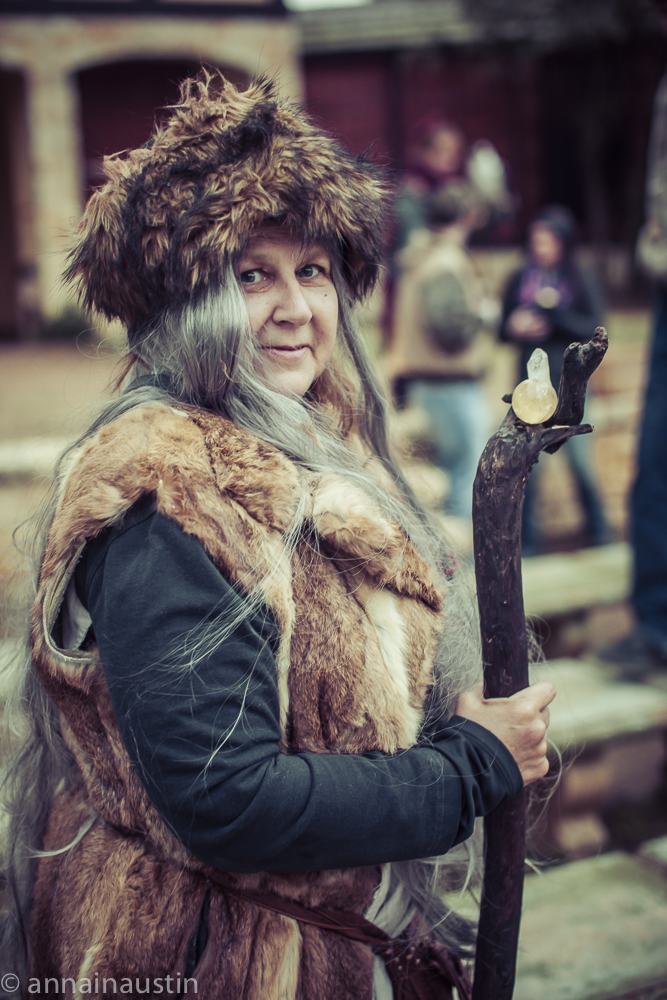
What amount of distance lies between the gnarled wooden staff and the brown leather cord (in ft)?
0.20

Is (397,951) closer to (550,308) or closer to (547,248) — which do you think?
(550,308)

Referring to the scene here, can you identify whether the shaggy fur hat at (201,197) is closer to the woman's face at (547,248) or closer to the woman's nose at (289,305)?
the woman's nose at (289,305)

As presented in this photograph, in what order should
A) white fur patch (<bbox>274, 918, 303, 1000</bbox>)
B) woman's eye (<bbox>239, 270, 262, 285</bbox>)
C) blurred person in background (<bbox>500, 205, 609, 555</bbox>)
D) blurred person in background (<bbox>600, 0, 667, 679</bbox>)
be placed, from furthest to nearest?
blurred person in background (<bbox>500, 205, 609, 555</bbox>) → blurred person in background (<bbox>600, 0, 667, 679</bbox>) → woman's eye (<bbox>239, 270, 262, 285</bbox>) → white fur patch (<bbox>274, 918, 303, 1000</bbox>)

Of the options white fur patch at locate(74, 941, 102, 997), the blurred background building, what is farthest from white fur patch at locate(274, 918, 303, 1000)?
the blurred background building

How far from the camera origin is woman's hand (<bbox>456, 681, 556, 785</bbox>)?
126cm

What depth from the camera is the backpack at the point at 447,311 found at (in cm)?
423

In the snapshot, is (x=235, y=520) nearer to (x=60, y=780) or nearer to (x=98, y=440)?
(x=98, y=440)

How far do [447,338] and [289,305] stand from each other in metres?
3.10

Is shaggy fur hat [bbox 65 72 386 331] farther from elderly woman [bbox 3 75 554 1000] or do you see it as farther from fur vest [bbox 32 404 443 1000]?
fur vest [bbox 32 404 443 1000]

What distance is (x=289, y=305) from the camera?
1.30 meters

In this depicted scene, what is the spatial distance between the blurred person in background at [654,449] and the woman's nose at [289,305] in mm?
2184

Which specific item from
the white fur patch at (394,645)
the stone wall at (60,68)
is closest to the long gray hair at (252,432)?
the white fur patch at (394,645)

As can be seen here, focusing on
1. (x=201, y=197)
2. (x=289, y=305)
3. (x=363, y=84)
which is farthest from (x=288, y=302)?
(x=363, y=84)

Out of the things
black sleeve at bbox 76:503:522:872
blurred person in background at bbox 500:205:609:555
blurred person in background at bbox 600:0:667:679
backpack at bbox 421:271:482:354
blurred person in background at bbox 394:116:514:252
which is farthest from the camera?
blurred person in background at bbox 394:116:514:252
